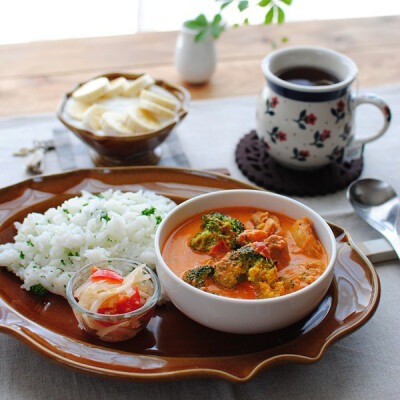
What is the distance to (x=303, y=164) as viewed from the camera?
246 cm

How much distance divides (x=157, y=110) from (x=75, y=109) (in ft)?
1.27

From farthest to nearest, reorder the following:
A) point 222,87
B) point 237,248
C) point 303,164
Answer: point 222,87 < point 303,164 < point 237,248

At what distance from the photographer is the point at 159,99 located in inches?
100

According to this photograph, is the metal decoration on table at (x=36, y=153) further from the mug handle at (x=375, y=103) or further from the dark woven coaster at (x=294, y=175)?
the mug handle at (x=375, y=103)

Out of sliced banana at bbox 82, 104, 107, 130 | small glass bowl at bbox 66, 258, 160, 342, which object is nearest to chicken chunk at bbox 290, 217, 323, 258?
small glass bowl at bbox 66, 258, 160, 342

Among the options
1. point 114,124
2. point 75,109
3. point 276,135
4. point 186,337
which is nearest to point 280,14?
point 276,135

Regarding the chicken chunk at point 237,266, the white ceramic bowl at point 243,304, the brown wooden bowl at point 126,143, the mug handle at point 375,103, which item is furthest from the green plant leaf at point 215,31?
the chicken chunk at point 237,266

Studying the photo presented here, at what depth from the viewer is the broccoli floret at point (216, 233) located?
174cm

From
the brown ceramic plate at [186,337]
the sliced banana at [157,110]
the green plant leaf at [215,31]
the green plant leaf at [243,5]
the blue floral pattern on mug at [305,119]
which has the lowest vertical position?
the brown ceramic plate at [186,337]

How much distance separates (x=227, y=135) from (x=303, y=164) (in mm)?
550

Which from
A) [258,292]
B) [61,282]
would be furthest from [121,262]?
[258,292]

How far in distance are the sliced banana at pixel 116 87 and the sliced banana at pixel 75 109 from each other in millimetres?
138

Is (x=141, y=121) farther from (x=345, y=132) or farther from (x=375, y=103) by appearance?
(x=375, y=103)

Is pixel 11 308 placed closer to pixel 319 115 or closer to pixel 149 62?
pixel 319 115
